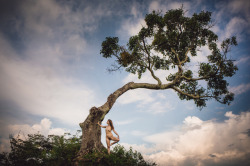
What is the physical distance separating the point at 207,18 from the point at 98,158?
1686 cm

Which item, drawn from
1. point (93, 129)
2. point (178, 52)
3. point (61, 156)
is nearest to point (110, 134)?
point (93, 129)

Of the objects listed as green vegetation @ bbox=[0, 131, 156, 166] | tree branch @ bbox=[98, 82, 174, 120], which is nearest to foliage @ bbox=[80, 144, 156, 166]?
green vegetation @ bbox=[0, 131, 156, 166]

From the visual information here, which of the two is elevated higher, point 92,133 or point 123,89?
point 123,89

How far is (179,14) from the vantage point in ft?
45.5

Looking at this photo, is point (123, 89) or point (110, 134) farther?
point (123, 89)

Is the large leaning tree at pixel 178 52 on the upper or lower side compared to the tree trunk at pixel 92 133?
upper

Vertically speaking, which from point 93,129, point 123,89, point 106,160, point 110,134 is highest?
point 123,89

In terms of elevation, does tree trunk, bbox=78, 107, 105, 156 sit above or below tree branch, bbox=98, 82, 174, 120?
below

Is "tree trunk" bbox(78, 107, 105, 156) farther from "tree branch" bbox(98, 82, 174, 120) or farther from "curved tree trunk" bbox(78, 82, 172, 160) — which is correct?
"tree branch" bbox(98, 82, 174, 120)

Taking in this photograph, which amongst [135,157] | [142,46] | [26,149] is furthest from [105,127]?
[142,46]

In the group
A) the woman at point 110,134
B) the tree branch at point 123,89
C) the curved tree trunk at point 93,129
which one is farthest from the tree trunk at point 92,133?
the tree branch at point 123,89

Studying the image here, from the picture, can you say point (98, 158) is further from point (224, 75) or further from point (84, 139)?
point (224, 75)

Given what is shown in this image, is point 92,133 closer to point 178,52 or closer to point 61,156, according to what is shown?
point 61,156

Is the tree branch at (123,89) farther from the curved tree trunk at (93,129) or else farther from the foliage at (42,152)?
the foliage at (42,152)
